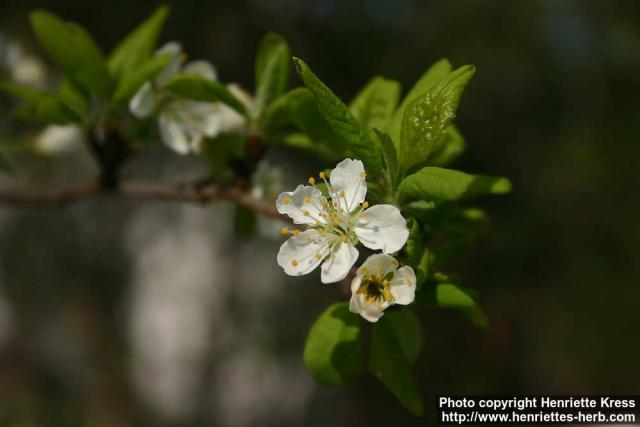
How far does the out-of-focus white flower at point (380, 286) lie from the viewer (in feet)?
2.27

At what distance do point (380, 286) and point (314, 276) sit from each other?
2.68m

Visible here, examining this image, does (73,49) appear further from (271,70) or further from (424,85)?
(424,85)

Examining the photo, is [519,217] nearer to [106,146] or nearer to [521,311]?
[521,311]

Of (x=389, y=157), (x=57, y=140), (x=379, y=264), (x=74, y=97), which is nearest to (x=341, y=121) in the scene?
(x=389, y=157)

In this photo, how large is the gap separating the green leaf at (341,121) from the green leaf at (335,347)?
20cm

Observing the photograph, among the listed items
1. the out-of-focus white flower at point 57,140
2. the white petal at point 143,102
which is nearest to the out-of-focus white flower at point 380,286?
the white petal at point 143,102

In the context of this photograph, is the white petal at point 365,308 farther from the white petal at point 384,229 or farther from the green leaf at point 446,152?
the green leaf at point 446,152

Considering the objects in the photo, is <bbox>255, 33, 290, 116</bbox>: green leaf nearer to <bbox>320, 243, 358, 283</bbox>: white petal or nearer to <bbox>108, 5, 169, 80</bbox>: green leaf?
<bbox>108, 5, 169, 80</bbox>: green leaf

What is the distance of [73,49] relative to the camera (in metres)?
0.91

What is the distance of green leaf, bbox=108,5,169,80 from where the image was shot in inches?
38.5

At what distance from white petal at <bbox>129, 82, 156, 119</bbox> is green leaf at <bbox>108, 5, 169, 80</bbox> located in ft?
0.13

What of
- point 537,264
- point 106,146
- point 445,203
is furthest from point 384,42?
point 445,203

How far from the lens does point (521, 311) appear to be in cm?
332

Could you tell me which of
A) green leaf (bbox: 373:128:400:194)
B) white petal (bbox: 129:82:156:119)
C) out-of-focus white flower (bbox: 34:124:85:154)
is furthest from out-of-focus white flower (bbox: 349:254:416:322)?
out-of-focus white flower (bbox: 34:124:85:154)
